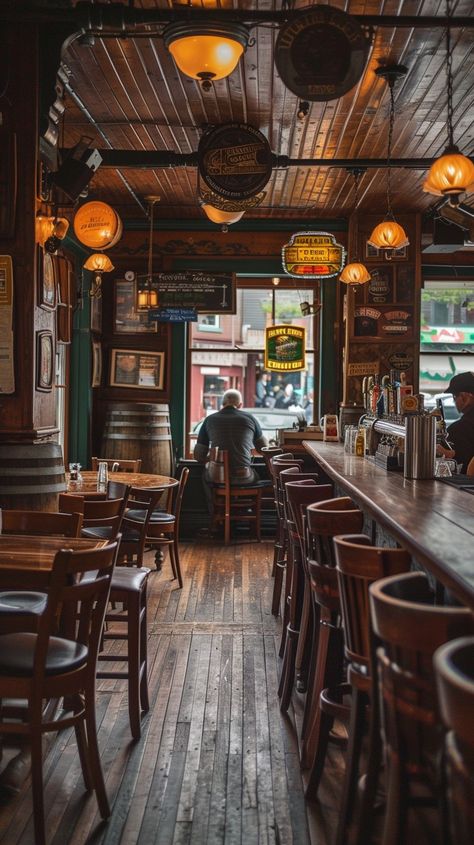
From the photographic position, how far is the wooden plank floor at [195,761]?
2842mm

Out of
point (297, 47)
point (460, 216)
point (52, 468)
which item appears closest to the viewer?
point (297, 47)

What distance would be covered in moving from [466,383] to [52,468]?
11.9 ft

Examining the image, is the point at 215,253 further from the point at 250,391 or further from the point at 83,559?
the point at 83,559

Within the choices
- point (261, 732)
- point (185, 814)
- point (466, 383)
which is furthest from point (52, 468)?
point (466, 383)

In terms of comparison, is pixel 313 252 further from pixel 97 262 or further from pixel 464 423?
pixel 464 423

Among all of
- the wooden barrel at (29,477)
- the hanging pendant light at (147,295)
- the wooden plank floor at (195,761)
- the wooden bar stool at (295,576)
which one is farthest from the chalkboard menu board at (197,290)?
the wooden bar stool at (295,576)

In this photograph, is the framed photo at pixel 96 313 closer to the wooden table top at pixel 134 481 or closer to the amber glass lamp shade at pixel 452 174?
the wooden table top at pixel 134 481

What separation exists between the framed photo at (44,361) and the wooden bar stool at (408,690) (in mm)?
3206

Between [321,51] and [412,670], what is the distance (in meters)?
2.85

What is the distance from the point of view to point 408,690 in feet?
6.13

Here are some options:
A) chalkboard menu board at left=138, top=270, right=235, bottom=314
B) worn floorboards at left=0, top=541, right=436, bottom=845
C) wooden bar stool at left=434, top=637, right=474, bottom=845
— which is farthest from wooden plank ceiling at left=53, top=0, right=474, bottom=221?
wooden bar stool at left=434, top=637, right=474, bottom=845

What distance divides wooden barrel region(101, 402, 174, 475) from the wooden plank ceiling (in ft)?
7.26

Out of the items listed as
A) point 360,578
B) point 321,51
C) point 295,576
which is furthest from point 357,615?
point 321,51

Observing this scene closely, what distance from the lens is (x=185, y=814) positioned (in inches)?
116
